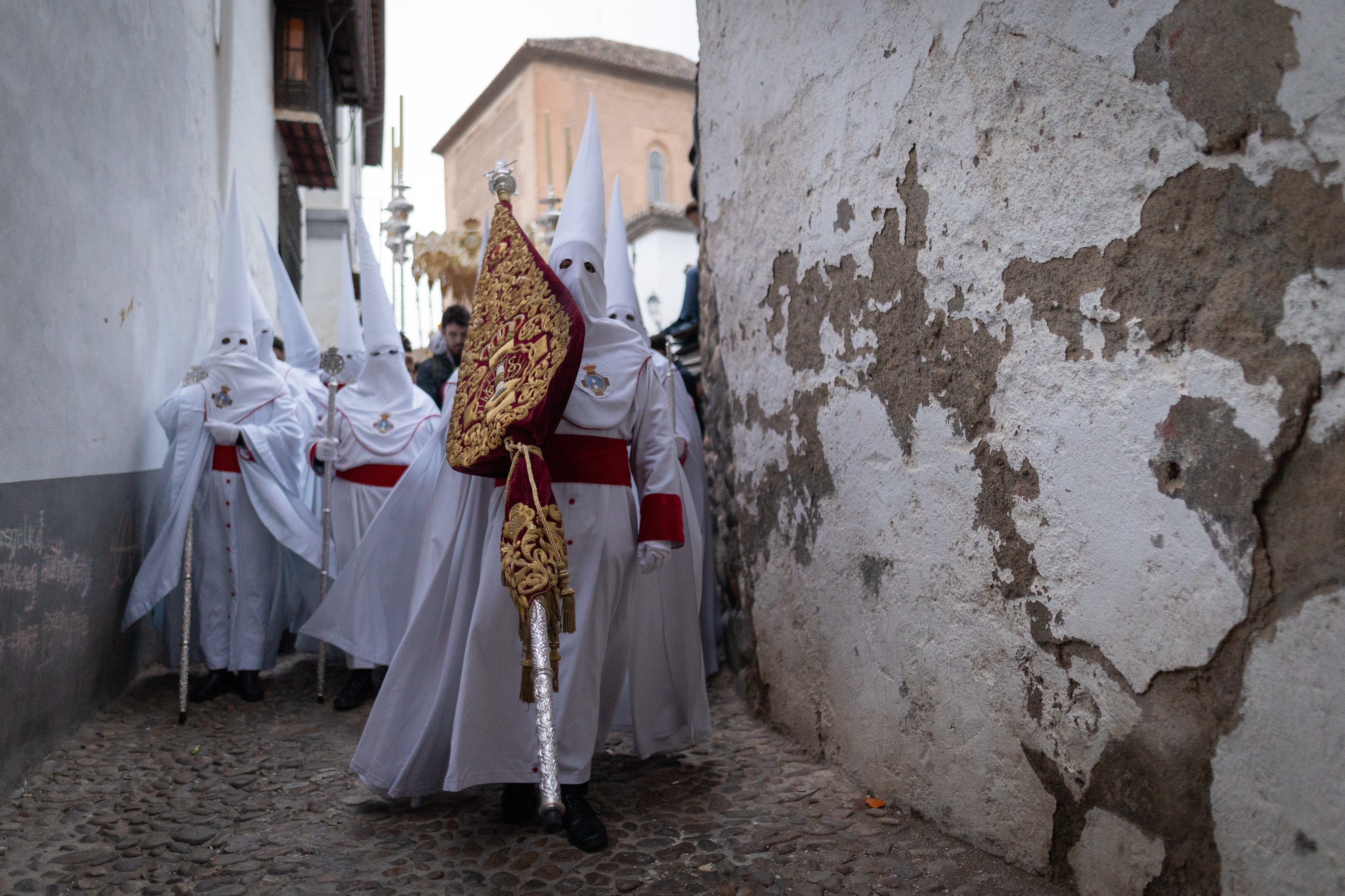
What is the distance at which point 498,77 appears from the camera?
28.6 m

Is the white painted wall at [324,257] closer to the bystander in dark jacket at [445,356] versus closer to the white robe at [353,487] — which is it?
the bystander in dark jacket at [445,356]

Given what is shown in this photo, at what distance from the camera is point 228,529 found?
4586mm

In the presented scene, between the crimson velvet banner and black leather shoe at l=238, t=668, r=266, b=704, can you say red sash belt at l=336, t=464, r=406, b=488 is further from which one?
the crimson velvet banner

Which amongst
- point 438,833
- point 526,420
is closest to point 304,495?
point 438,833

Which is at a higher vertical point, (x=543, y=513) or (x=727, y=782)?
(x=543, y=513)

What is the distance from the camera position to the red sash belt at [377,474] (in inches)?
192

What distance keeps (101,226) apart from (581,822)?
3224mm

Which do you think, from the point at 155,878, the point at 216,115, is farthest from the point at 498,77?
the point at 155,878

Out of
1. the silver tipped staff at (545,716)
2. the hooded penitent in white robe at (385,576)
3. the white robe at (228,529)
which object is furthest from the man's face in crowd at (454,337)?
the silver tipped staff at (545,716)

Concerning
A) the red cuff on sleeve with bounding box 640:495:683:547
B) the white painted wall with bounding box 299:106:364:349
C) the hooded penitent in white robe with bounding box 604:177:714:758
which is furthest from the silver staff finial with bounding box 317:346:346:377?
the white painted wall with bounding box 299:106:364:349

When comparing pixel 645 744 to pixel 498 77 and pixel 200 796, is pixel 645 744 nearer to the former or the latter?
pixel 200 796

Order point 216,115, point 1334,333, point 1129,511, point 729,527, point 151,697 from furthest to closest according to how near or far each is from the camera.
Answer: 1. point 216,115
2. point 151,697
3. point 729,527
4. point 1129,511
5. point 1334,333

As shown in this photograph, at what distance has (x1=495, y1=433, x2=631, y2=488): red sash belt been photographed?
287cm

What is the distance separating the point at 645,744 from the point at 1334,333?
2315mm
